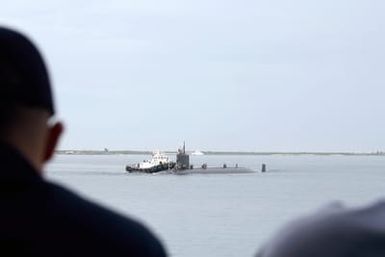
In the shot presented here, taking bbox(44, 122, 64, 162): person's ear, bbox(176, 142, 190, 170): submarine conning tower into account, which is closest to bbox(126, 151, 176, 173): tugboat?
bbox(176, 142, 190, 170): submarine conning tower

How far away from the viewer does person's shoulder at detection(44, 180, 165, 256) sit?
1959 mm

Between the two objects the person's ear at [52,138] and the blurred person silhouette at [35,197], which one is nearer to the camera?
the blurred person silhouette at [35,197]

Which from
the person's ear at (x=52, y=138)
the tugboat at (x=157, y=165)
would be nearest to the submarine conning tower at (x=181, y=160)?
the tugboat at (x=157, y=165)

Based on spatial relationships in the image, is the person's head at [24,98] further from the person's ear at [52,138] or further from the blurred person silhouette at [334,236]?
the blurred person silhouette at [334,236]

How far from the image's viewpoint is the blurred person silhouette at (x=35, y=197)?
192cm

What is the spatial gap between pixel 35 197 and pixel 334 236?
57cm

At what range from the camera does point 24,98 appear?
1.99m

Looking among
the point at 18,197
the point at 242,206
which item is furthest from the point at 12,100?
the point at 242,206

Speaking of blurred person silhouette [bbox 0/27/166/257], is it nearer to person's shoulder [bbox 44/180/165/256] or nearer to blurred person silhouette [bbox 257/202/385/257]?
person's shoulder [bbox 44/180/165/256]

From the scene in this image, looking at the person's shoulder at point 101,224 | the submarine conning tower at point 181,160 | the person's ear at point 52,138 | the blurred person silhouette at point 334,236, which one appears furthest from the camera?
the submarine conning tower at point 181,160

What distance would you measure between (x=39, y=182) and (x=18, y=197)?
55 mm

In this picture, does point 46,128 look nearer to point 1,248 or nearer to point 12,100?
point 12,100

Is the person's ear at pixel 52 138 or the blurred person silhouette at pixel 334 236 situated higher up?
the person's ear at pixel 52 138

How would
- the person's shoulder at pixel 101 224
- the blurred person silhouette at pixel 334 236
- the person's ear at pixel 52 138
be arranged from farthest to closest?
1. the person's ear at pixel 52 138
2. the person's shoulder at pixel 101 224
3. the blurred person silhouette at pixel 334 236
